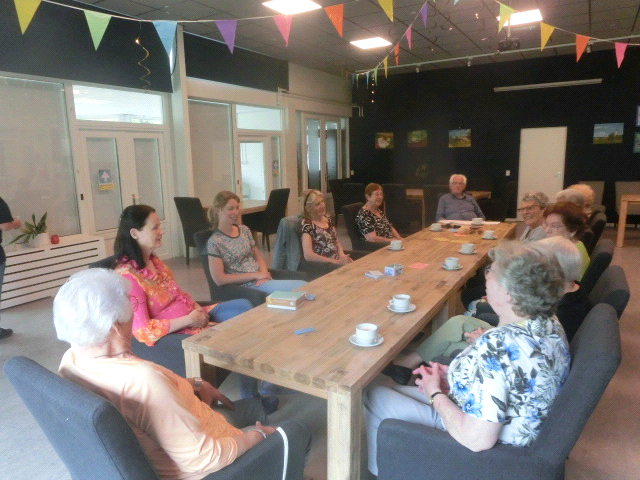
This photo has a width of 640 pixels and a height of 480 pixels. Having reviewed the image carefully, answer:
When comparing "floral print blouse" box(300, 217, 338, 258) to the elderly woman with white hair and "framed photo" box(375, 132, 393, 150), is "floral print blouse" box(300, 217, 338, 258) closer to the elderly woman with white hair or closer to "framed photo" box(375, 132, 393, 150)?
the elderly woman with white hair

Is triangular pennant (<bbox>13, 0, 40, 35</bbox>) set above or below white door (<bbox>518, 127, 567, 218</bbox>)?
above

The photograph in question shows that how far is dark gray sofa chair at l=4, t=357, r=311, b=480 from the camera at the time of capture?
96cm

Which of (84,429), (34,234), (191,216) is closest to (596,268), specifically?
(84,429)

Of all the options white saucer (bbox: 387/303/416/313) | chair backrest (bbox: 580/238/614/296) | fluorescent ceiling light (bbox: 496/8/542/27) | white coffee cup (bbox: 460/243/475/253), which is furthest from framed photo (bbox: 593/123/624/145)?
white saucer (bbox: 387/303/416/313)

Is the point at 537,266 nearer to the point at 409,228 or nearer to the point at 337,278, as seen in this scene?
A: the point at 337,278

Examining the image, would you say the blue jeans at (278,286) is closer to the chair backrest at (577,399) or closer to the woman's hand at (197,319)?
the woman's hand at (197,319)

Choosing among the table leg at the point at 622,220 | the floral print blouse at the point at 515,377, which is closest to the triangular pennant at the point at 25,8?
the floral print blouse at the point at 515,377

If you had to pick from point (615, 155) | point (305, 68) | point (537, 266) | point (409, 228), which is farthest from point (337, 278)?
point (615, 155)

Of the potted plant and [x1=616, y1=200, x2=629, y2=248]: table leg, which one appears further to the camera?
[x1=616, y1=200, x2=629, y2=248]: table leg

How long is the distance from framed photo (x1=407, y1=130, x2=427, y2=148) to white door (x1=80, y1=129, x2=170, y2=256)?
5.83m

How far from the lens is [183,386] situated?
1.31 m

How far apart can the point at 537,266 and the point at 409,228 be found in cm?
643

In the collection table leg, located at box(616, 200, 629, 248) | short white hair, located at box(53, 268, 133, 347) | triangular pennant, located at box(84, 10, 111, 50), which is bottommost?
table leg, located at box(616, 200, 629, 248)

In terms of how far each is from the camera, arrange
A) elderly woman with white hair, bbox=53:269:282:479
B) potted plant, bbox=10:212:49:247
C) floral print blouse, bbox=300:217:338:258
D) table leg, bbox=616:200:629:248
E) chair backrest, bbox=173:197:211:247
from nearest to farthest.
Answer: elderly woman with white hair, bbox=53:269:282:479 → floral print blouse, bbox=300:217:338:258 → potted plant, bbox=10:212:49:247 → chair backrest, bbox=173:197:211:247 → table leg, bbox=616:200:629:248
